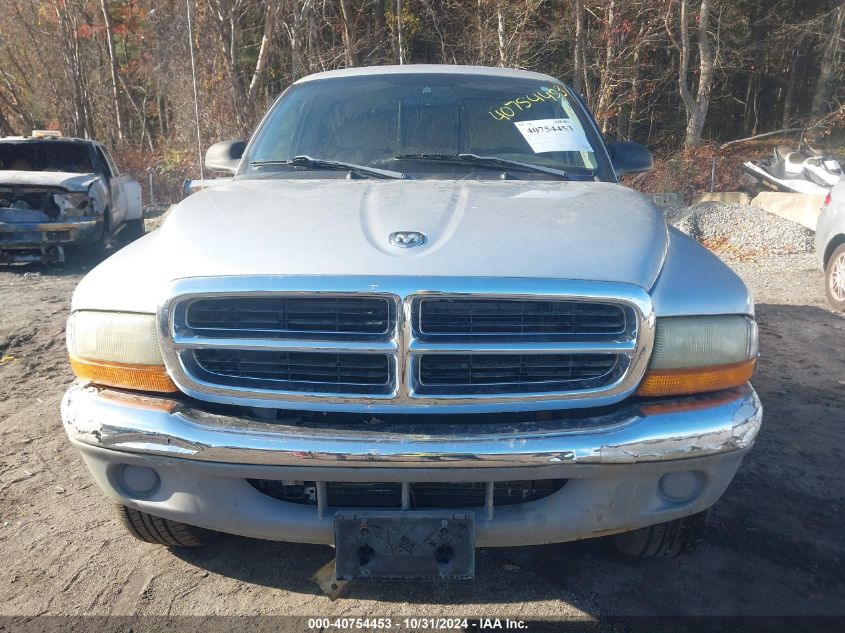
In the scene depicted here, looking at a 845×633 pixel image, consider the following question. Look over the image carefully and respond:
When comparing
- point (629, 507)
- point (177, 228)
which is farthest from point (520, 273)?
point (177, 228)

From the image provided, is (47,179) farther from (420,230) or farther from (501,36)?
(501,36)

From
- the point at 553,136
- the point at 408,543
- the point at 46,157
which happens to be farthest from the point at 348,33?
the point at 408,543

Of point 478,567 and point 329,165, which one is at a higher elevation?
point 329,165

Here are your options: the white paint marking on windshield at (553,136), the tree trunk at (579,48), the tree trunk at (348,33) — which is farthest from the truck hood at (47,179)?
the tree trunk at (579,48)

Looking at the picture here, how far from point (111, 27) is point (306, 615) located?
2786cm

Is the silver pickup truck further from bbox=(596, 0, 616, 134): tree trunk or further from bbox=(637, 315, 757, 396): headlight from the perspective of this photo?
bbox=(596, 0, 616, 134): tree trunk

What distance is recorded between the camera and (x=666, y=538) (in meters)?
2.64

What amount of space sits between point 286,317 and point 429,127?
1.74 m

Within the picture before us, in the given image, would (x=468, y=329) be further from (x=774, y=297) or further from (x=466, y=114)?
(x=774, y=297)

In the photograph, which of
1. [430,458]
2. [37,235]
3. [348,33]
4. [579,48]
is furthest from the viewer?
[348,33]

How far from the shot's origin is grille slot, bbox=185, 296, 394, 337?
2176 millimetres

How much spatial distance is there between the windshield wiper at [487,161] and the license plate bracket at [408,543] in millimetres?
1778

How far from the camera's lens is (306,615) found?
2523mm

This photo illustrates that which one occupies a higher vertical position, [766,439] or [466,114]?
[466,114]
